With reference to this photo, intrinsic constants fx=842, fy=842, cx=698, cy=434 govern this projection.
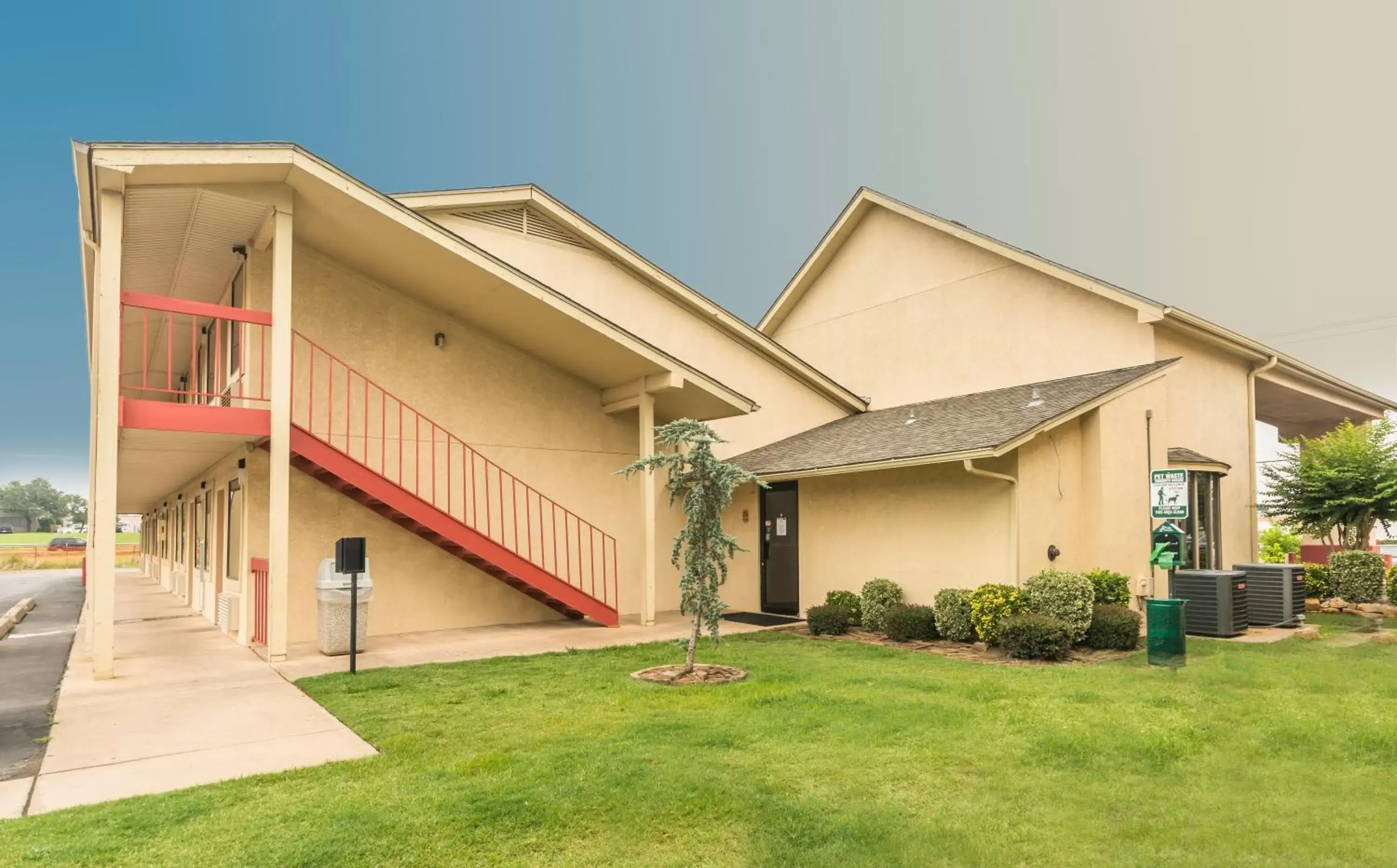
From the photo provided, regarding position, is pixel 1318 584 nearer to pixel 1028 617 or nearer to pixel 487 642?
pixel 1028 617

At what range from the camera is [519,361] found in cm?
1449

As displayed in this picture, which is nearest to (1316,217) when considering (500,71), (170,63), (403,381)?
(403,381)

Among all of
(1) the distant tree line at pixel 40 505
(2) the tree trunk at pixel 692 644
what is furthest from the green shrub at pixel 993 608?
(1) the distant tree line at pixel 40 505

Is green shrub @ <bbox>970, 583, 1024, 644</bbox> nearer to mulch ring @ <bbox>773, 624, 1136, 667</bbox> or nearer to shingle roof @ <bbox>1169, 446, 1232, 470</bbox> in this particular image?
mulch ring @ <bbox>773, 624, 1136, 667</bbox>

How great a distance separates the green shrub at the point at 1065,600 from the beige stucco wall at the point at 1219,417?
541 centimetres

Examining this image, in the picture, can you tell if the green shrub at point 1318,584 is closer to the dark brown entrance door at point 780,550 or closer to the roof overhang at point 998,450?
the roof overhang at point 998,450

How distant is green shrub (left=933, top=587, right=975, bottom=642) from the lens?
38.3 feet

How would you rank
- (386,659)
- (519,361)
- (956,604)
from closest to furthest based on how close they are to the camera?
(386,659) < (956,604) < (519,361)

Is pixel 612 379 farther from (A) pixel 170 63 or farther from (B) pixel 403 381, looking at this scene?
(A) pixel 170 63

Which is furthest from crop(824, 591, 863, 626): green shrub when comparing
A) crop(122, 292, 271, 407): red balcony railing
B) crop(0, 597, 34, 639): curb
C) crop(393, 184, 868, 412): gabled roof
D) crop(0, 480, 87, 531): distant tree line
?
crop(0, 480, 87, 531): distant tree line

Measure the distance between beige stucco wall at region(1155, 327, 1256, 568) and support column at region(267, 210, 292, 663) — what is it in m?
13.7

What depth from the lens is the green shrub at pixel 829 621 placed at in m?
12.9

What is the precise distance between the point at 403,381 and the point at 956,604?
9.00 metres

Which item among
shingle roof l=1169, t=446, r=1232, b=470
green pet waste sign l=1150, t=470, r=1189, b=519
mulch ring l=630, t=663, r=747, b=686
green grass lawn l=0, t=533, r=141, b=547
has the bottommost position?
green grass lawn l=0, t=533, r=141, b=547
